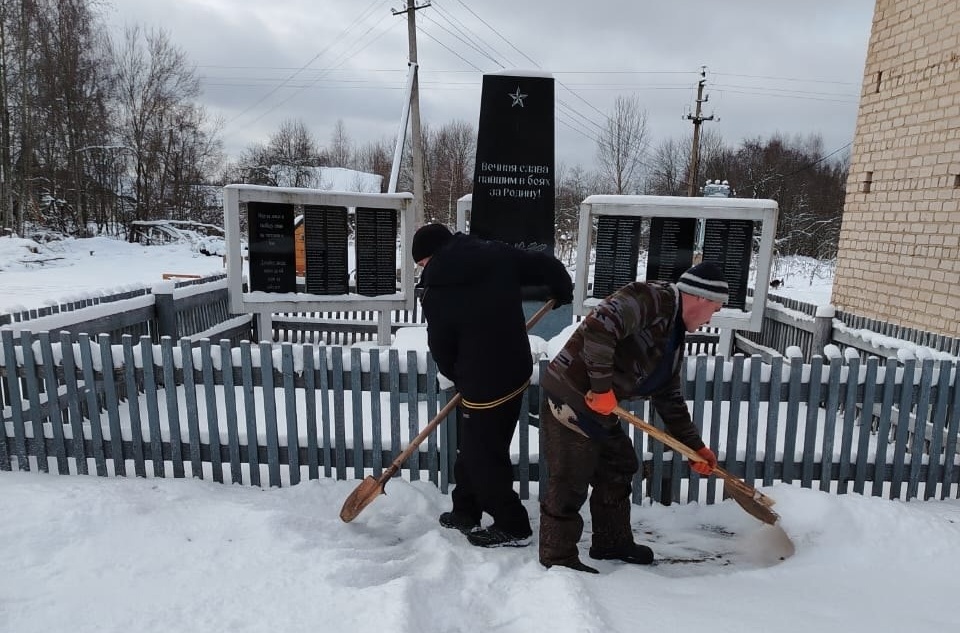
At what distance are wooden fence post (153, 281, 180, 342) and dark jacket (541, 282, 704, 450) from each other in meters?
5.69

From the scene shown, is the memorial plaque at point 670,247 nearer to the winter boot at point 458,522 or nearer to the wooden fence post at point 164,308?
the winter boot at point 458,522

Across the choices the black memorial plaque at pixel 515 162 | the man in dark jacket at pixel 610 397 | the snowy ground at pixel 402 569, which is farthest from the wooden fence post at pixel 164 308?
the man in dark jacket at pixel 610 397

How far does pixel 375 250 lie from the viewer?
8055 mm

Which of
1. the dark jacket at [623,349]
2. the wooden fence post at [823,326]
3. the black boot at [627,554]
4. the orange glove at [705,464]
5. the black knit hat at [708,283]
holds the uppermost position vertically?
the black knit hat at [708,283]

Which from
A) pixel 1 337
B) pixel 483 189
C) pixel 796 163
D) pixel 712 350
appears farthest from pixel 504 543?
pixel 796 163

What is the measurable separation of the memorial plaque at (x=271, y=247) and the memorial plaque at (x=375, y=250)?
93 cm

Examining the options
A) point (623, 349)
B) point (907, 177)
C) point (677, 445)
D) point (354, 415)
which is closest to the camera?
point (623, 349)

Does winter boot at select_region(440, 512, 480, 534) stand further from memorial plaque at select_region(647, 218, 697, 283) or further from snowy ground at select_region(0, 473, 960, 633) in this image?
memorial plaque at select_region(647, 218, 697, 283)

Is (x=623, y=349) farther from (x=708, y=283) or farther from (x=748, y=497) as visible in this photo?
(x=748, y=497)

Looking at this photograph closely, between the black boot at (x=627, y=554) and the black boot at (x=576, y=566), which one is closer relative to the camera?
the black boot at (x=576, y=566)

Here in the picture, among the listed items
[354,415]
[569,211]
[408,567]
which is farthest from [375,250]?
[569,211]

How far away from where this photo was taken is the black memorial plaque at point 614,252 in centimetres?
739

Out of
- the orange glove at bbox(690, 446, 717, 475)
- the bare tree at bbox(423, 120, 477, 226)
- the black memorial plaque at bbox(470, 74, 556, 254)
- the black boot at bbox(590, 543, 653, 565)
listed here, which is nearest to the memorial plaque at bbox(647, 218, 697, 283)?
the black memorial plaque at bbox(470, 74, 556, 254)

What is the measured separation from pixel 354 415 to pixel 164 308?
437 centimetres
